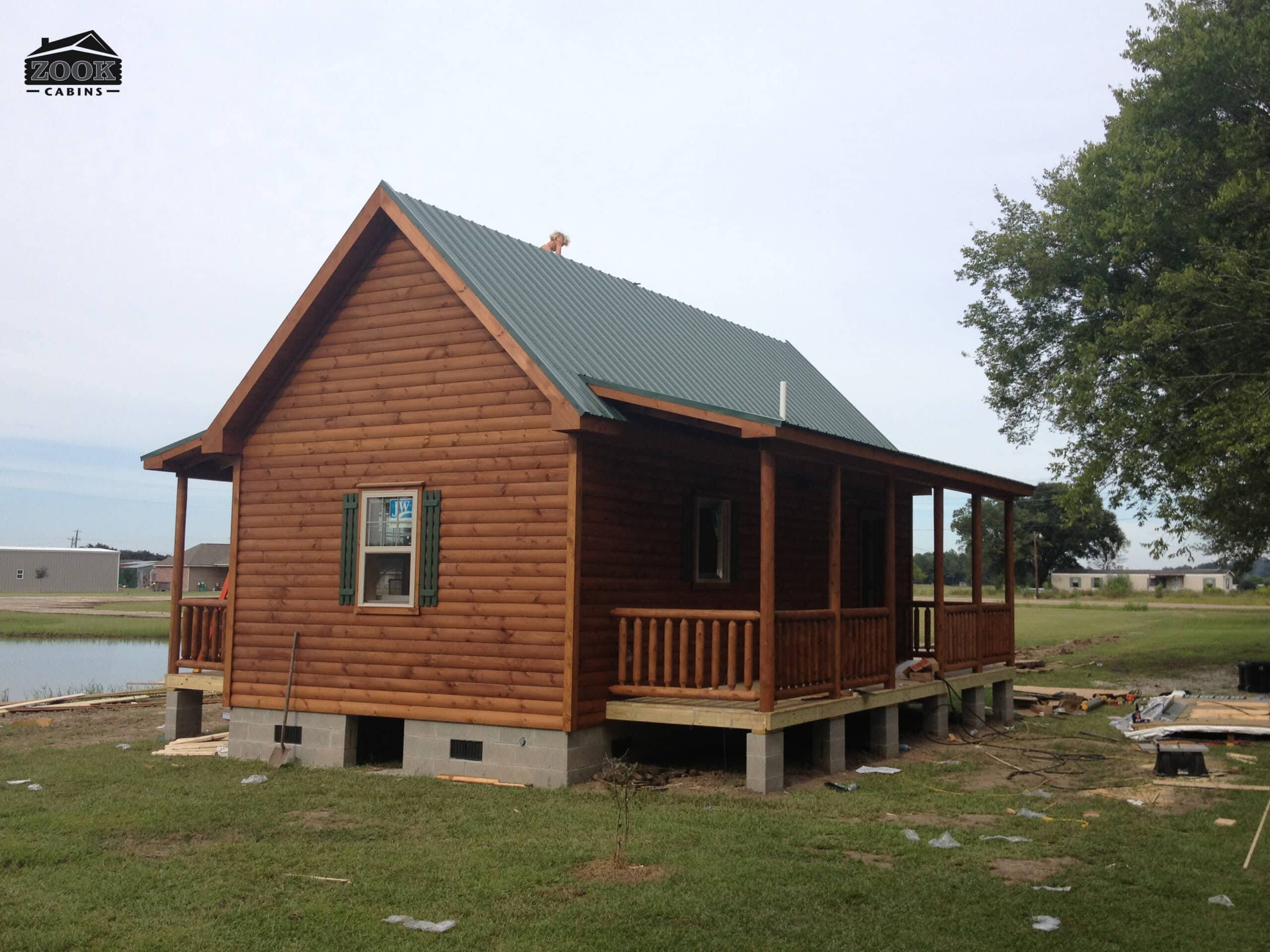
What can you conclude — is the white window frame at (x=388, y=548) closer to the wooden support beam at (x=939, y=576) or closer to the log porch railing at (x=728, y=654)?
the log porch railing at (x=728, y=654)

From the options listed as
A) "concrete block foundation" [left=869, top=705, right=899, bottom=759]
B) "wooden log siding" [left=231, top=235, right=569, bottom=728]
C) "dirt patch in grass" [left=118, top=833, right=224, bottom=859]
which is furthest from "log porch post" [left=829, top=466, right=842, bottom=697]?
"dirt patch in grass" [left=118, top=833, right=224, bottom=859]

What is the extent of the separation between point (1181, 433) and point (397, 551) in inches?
625

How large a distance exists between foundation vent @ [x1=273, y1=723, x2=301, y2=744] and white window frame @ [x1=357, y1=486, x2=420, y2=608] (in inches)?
71.9

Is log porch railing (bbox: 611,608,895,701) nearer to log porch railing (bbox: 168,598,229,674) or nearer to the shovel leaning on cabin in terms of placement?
the shovel leaning on cabin

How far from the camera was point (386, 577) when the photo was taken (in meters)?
13.6

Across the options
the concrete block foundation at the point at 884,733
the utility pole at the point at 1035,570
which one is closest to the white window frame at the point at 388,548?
the concrete block foundation at the point at 884,733

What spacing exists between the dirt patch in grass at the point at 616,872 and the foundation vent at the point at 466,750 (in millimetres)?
4086

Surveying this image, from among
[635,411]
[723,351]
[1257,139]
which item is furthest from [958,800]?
[1257,139]

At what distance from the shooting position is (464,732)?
41.7 ft

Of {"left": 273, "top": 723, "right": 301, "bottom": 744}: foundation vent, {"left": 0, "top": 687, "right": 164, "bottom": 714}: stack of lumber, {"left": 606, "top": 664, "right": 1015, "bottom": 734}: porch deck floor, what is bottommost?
{"left": 0, "top": 687, "right": 164, "bottom": 714}: stack of lumber

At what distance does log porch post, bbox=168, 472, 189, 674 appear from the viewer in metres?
15.7

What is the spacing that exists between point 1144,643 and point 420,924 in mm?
32394

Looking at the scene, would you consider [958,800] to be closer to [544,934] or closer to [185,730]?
[544,934]

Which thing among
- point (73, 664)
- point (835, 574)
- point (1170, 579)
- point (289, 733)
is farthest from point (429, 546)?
point (1170, 579)
